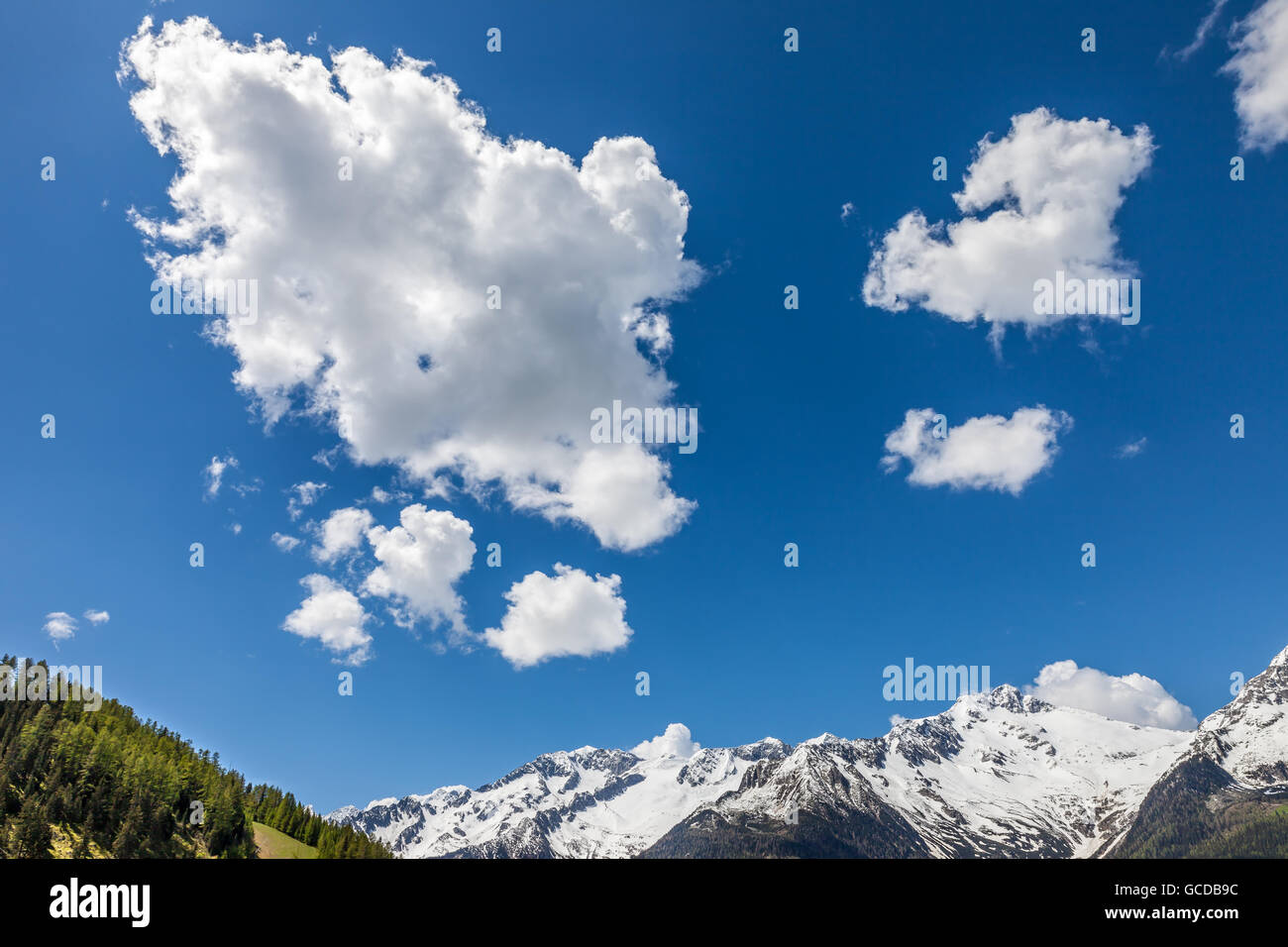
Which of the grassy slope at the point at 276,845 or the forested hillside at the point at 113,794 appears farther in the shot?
the grassy slope at the point at 276,845

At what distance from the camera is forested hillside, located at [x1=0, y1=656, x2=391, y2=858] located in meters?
133

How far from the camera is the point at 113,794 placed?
145250mm

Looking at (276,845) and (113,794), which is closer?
(113,794)

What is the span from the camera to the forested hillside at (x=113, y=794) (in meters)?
133

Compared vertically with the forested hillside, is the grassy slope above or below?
below

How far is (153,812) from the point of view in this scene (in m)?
144

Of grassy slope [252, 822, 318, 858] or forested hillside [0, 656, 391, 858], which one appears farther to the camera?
grassy slope [252, 822, 318, 858]

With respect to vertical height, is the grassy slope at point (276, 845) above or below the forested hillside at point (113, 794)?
below

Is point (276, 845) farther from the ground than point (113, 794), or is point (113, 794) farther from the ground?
point (113, 794)
